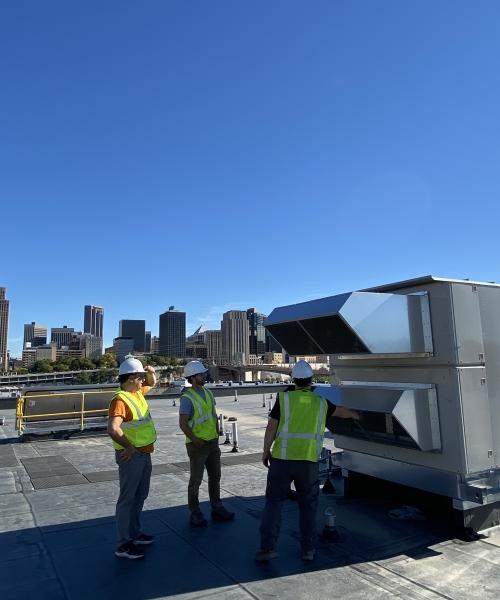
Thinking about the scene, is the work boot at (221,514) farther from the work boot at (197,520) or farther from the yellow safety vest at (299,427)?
the yellow safety vest at (299,427)

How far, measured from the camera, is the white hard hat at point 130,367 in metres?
4.84

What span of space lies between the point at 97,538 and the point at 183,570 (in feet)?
4.40

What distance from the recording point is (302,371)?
4695 millimetres

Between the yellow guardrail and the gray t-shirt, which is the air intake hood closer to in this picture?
the gray t-shirt

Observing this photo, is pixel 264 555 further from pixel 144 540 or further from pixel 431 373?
pixel 431 373

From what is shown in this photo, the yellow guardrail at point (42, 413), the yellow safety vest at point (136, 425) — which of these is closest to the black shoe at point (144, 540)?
the yellow safety vest at point (136, 425)

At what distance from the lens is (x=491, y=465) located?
4797mm

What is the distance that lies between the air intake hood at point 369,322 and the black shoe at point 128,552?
2.77 m

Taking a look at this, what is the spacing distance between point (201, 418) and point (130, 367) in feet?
3.81

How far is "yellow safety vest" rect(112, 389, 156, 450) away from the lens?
4.65 meters

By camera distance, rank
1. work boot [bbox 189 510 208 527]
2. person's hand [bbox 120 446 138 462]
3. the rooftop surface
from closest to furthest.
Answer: the rooftop surface → person's hand [bbox 120 446 138 462] → work boot [bbox 189 510 208 527]

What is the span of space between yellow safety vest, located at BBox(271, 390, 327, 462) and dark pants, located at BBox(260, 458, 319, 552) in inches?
3.5

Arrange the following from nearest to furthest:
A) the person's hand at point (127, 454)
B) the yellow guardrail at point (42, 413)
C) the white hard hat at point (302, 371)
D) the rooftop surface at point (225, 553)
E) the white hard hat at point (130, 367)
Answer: the rooftop surface at point (225, 553) < the person's hand at point (127, 454) < the white hard hat at point (302, 371) < the white hard hat at point (130, 367) < the yellow guardrail at point (42, 413)

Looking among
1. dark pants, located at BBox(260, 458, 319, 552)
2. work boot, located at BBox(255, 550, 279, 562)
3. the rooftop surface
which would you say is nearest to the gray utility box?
the rooftop surface
